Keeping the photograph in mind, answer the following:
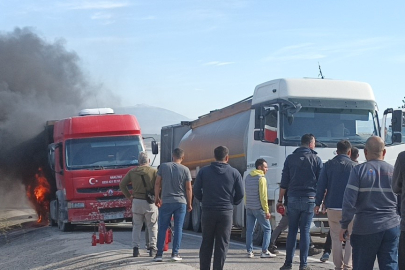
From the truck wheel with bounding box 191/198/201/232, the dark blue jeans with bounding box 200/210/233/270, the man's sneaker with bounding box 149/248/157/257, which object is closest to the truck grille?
the truck wheel with bounding box 191/198/201/232

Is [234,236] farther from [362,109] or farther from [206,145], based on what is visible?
[362,109]

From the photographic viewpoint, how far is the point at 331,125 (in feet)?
49.8

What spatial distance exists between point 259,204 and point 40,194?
15.9 meters

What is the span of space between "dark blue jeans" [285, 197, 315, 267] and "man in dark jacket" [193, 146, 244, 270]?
4.07 ft

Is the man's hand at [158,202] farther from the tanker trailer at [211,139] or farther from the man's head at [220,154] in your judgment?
the tanker trailer at [211,139]

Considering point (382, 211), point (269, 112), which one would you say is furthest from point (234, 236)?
point (382, 211)

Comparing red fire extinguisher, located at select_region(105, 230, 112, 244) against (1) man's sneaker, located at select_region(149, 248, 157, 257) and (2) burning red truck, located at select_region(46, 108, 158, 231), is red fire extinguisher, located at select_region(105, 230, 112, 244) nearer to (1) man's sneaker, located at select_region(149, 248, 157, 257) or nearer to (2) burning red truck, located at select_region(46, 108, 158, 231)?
(1) man's sneaker, located at select_region(149, 248, 157, 257)

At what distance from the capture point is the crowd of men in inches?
305

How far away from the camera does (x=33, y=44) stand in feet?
124

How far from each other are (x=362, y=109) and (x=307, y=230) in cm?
518

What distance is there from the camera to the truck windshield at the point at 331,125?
591 inches

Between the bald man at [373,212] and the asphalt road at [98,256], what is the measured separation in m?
3.99

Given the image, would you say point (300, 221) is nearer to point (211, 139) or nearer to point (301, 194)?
point (301, 194)

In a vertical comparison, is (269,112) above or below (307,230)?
above
